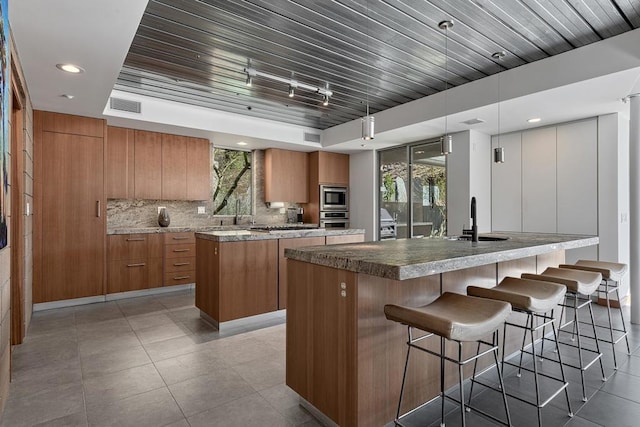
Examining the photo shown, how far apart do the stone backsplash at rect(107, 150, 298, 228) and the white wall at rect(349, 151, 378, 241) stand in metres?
1.23

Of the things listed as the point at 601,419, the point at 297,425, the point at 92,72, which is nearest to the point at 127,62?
the point at 92,72

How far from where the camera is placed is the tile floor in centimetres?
196

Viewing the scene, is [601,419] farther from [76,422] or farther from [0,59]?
[0,59]

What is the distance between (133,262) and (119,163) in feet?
4.61

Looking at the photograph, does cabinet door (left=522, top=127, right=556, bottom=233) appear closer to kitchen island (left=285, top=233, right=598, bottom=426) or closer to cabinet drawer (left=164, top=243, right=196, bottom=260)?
kitchen island (left=285, top=233, right=598, bottom=426)

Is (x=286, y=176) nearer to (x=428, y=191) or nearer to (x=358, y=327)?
(x=428, y=191)

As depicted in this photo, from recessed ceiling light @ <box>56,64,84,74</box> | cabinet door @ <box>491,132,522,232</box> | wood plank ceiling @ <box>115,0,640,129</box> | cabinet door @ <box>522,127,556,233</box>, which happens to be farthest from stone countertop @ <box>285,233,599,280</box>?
cabinet door @ <box>491,132,522,232</box>

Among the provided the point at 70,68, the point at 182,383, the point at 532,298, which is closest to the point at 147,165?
the point at 70,68

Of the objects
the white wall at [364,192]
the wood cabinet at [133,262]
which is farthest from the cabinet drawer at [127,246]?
the white wall at [364,192]

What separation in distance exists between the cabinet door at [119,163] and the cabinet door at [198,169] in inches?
32.3

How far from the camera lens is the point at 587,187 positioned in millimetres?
4410

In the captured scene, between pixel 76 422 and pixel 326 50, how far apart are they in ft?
10.9

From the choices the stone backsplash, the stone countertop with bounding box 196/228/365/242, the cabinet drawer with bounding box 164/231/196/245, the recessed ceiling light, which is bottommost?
the cabinet drawer with bounding box 164/231/196/245

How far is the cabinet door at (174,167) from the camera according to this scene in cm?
525
